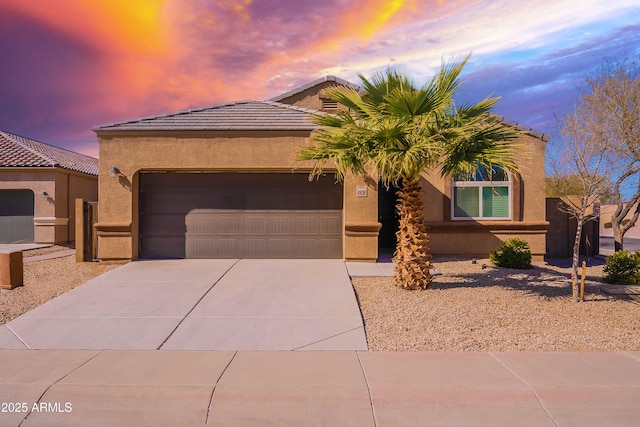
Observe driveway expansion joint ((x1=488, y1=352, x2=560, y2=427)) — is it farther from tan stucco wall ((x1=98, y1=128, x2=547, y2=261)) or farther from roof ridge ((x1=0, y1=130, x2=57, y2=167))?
roof ridge ((x1=0, y1=130, x2=57, y2=167))

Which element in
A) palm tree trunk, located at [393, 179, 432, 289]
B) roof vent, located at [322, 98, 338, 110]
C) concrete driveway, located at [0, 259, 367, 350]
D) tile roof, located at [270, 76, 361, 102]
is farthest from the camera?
tile roof, located at [270, 76, 361, 102]

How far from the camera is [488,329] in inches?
273

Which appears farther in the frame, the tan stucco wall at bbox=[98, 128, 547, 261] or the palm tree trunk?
the tan stucco wall at bbox=[98, 128, 547, 261]

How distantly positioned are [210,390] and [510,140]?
269 inches

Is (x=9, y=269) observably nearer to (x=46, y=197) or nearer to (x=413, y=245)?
(x=413, y=245)

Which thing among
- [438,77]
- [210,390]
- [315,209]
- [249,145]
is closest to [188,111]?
[249,145]

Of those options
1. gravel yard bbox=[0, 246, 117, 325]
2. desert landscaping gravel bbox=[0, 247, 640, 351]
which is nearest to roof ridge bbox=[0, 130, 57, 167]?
gravel yard bbox=[0, 246, 117, 325]

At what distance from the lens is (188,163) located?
40.8 feet

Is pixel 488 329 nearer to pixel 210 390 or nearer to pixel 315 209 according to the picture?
pixel 210 390

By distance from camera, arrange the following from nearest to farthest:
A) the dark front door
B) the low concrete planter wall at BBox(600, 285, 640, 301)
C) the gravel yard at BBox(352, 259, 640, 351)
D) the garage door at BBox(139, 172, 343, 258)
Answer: the gravel yard at BBox(352, 259, 640, 351), the low concrete planter wall at BBox(600, 285, 640, 301), the garage door at BBox(139, 172, 343, 258), the dark front door

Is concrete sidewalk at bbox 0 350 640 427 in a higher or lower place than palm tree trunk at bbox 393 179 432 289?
lower

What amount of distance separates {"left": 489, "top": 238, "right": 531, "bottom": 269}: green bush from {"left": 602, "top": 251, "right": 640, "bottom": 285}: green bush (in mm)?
2324

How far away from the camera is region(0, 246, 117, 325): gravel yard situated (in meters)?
8.47

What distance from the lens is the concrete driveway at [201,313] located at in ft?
21.6
